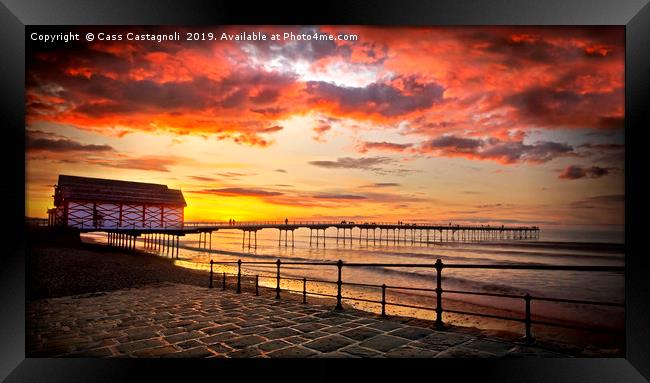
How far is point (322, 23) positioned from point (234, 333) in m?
3.79

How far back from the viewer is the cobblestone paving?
3.35 meters

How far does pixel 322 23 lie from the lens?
4.25 metres

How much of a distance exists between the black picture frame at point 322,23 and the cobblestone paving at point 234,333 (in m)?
0.26

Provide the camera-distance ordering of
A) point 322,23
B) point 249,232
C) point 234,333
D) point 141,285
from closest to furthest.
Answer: point 234,333 < point 322,23 < point 141,285 < point 249,232

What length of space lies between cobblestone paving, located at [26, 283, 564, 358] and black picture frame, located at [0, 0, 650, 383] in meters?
0.26

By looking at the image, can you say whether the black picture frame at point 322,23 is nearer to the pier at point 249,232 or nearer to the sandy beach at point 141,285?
the sandy beach at point 141,285

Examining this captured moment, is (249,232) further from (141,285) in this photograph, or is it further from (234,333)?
(234,333)

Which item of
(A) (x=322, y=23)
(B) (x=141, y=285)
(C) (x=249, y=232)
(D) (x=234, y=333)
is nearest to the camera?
(D) (x=234, y=333)

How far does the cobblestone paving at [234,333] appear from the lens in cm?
335

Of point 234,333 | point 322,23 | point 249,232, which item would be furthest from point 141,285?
point 249,232

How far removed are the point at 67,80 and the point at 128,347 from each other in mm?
Answer: 3765

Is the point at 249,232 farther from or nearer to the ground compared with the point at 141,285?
nearer to the ground

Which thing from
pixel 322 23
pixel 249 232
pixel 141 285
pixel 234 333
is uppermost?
pixel 322 23

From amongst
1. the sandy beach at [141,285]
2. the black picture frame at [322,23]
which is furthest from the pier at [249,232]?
the black picture frame at [322,23]
